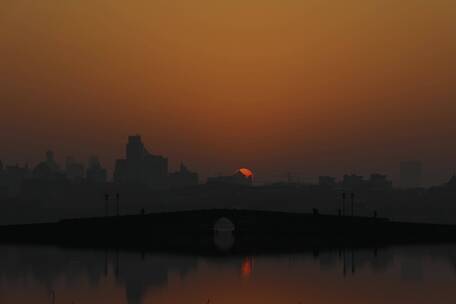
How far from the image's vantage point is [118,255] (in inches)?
4441

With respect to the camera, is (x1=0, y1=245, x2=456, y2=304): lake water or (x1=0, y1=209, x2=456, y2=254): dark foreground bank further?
(x1=0, y1=209, x2=456, y2=254): dark foreground bank

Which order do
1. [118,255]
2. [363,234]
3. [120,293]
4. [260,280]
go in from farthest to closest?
[363,234] → [118,255] → [260,280] → [120,293]

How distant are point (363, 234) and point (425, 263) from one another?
41265 millimetres

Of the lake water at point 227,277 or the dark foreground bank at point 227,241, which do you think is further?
the dark foreground bank at point 227,241

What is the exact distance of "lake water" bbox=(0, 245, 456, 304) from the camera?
74.3 m

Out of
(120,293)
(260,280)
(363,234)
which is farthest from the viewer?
(363,234)

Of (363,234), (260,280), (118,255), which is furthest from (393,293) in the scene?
(363,234)

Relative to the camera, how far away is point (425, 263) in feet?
335

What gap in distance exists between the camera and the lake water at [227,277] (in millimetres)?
74312

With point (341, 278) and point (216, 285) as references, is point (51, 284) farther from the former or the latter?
point (341, 278)

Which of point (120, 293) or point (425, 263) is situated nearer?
point (120, 293)

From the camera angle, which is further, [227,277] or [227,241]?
[227,241]

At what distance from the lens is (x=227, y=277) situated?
297 ft

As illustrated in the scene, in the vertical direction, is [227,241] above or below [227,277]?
below
